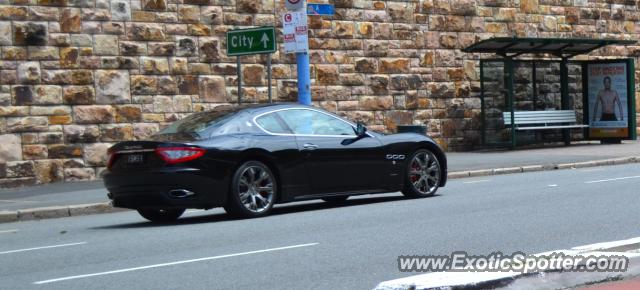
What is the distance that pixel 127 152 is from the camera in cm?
1289

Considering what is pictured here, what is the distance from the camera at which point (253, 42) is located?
17609mm

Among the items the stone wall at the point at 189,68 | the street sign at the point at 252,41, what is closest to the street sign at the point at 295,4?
the street sign at the point at 252,41

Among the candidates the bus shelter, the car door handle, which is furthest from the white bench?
the car door handle

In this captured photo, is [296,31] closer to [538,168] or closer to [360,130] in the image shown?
[360,130]

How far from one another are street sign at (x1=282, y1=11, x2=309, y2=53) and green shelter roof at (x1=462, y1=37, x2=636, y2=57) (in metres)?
7.32

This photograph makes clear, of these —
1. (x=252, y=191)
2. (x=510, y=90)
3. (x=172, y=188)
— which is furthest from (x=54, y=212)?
(x=510, y=90)

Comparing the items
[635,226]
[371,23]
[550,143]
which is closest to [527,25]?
[550,143]

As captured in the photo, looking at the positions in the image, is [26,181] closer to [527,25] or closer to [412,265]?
[412,265]

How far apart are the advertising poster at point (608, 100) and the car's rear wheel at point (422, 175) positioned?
14.8 meters

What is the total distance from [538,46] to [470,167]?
6.86 metres

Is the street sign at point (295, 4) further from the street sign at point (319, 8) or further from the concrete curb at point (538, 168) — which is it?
the concrete curb at point (538, 168)

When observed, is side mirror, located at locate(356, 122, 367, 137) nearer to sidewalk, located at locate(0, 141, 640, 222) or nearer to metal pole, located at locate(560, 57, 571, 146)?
sidewalk, located at locate(0, 141, 640, 222)

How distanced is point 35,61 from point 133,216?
19.7 feet

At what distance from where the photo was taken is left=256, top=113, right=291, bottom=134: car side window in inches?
533
